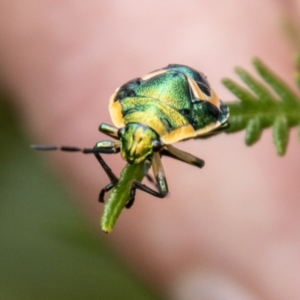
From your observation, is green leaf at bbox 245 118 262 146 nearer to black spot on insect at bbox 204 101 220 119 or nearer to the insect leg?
black spot on insect at bbox 204 101 220 119

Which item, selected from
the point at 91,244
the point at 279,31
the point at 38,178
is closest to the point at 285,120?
the point at 279,31

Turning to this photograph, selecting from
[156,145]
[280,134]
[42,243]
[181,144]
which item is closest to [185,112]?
[156,145]

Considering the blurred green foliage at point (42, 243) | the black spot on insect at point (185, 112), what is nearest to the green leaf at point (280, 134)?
the black spot on insect at point (185, 112)

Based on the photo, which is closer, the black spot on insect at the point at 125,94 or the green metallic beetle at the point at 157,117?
the green metallic beetle at the point at 157,117

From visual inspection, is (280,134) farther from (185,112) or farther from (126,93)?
(126,93)

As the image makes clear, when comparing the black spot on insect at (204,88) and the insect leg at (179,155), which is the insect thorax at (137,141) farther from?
the black spot on insect at (204,88)
